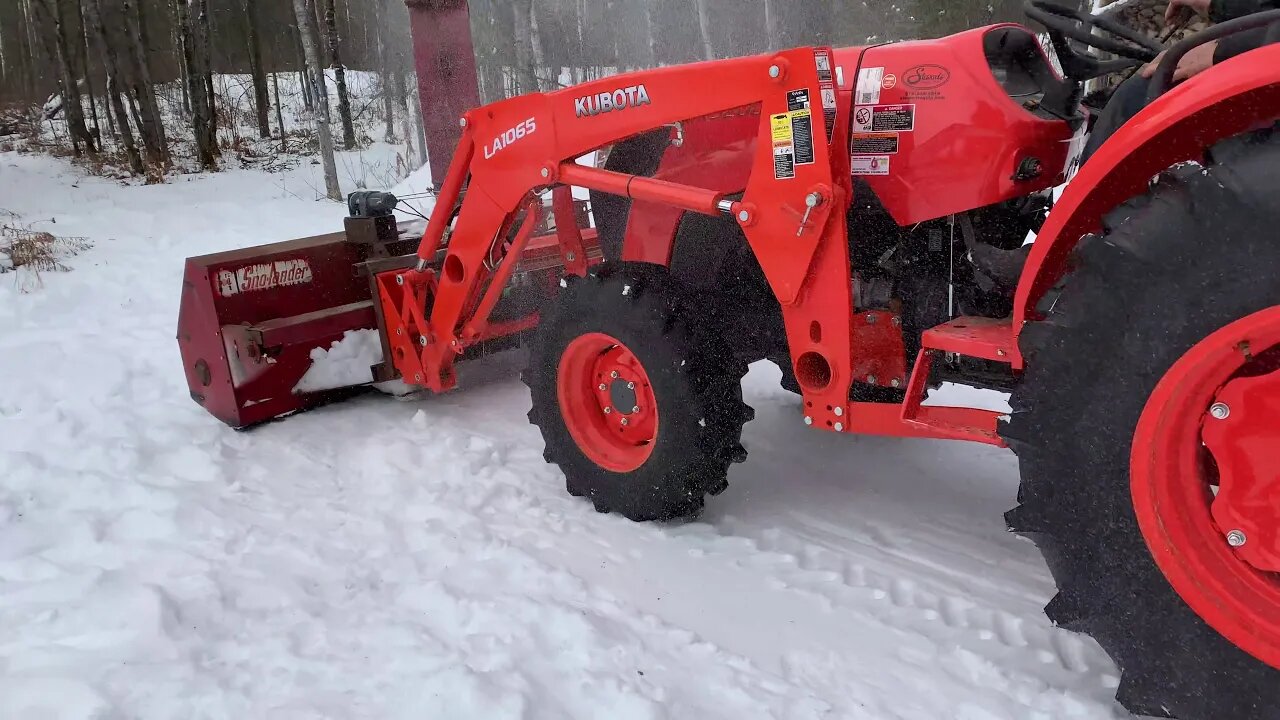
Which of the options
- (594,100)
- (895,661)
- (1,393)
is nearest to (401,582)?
(895,661)

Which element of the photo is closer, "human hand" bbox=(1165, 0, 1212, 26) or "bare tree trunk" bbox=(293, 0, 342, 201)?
"human hand" bbox=(1165, 0, 1212, 26)

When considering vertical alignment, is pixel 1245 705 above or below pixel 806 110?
below

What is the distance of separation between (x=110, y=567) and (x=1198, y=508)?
3045 millimetres

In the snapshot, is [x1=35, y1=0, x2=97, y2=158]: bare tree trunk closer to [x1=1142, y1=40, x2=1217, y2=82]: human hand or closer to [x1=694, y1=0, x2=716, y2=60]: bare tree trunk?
[x1=694, y1=0, x2=716, y2=60]: bare tree trunk

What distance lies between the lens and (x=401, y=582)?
2.79 meters

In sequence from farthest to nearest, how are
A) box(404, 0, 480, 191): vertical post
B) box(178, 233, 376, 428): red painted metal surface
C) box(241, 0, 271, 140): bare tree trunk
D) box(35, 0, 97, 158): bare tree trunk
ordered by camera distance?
box(241, 0, 271, 140): bare tree trunk → box(35, 0, 97, 158): bare tree trunk → box(404, 0, 480, 191): vertical post → box(178, 233, 376, 428): red painted metal surface

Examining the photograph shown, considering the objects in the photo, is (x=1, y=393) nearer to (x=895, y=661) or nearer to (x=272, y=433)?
(x=272, y=433)

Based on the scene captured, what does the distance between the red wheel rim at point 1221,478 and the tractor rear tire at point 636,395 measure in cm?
136

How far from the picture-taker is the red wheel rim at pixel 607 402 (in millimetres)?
3156

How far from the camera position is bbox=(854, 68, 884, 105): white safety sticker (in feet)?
8.78

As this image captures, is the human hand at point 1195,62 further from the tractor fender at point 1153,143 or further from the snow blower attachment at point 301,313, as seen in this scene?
the snow blower attachment at point 301,313

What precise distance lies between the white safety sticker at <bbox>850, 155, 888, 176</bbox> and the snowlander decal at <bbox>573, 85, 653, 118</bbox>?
701mm

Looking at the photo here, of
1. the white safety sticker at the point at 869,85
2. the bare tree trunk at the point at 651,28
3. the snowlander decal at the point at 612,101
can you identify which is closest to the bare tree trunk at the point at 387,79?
the bare tree trunk at the point at 651,28

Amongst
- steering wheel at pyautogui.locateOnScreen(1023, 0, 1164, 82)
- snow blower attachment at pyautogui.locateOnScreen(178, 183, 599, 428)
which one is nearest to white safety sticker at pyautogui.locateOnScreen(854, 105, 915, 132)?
steering wheel at pyautogui.locateOnScreen(1023, 0, 1164, 82)
